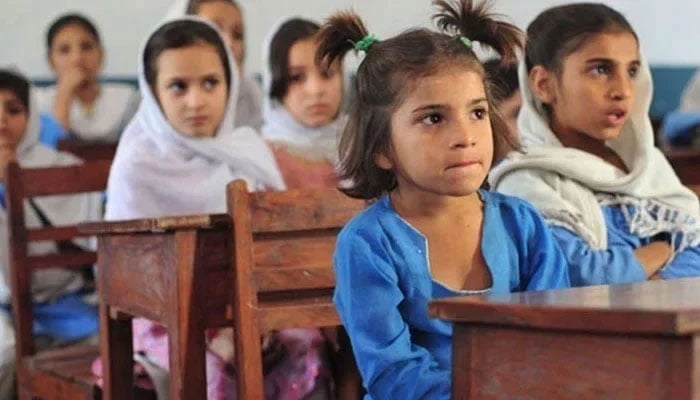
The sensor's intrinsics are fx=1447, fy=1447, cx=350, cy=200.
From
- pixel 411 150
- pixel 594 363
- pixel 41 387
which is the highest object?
pixel 411 150

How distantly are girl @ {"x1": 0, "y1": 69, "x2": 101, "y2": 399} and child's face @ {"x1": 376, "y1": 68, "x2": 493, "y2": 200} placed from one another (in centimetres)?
156

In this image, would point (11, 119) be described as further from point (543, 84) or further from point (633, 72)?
point (633, 72)

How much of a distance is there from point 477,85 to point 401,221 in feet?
0.69

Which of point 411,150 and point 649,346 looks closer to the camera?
point 649,346

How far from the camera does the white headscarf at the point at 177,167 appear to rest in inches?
128

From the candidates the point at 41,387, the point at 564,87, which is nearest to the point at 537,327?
the point at 564,87

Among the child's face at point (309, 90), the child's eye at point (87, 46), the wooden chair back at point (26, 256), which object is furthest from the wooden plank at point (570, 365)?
the child's eye at point (87, 46)

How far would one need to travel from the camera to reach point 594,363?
1.42m

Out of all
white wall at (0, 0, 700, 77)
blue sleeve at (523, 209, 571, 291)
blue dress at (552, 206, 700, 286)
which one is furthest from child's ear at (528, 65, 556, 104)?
white wall at (0, 0, 700, 77)

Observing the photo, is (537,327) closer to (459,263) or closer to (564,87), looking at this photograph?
(459,263)

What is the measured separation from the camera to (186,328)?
2371 mm

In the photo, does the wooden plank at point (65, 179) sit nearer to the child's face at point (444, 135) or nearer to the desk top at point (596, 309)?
the child's face at point (444, 135)

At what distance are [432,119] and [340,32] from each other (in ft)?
0.74

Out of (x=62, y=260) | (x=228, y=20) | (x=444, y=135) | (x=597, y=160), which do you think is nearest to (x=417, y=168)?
(x=444, y=135)
